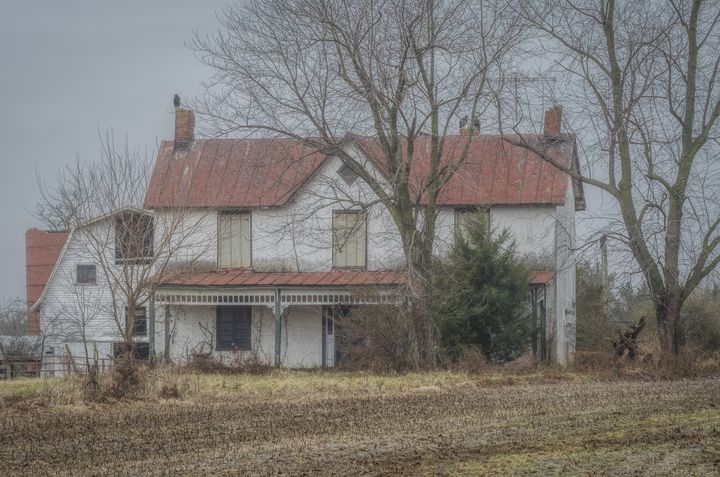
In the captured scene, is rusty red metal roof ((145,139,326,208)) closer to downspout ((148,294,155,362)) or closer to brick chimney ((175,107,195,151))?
brick chimney ((175,107,195,151))

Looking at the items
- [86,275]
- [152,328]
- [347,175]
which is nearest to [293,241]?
[347,175]

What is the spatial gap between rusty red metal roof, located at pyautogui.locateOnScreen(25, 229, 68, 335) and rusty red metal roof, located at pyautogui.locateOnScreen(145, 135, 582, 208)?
14110 mm

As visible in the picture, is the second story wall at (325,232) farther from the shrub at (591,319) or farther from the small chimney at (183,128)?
the shrub at (591,319)

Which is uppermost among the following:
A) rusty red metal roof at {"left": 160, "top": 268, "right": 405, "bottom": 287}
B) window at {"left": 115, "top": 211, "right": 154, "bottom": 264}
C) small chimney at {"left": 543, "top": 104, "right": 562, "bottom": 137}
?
small chimney at {"left": 543, "top": 104, "right": 562, "bottom": 137}

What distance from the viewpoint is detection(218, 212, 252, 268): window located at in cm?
3666

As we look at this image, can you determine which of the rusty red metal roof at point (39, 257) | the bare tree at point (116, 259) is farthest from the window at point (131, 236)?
the rusty red metal roof at point (39, 257)

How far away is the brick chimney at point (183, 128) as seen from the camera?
3844 cm

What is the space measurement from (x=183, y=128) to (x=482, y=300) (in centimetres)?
1356

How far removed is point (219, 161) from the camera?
3762 cm

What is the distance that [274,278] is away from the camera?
1389 inches

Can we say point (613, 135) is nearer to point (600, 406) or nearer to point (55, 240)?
point (600, 406)

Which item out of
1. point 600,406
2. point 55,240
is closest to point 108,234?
point 600,406

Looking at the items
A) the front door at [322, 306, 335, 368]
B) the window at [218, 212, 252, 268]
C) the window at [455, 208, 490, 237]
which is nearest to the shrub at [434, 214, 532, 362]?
the window at [455, 208, 490, 237]

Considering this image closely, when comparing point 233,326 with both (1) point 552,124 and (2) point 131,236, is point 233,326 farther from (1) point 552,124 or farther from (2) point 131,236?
(1) point 552,124
